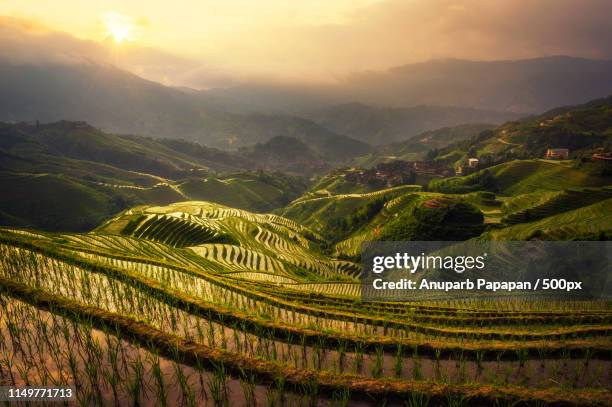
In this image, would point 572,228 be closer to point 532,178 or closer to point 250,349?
point 250,349

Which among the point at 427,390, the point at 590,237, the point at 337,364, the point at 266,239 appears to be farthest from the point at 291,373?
the point at 266,239

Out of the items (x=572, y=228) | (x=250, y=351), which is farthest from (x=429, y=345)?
(x=572, y=228)

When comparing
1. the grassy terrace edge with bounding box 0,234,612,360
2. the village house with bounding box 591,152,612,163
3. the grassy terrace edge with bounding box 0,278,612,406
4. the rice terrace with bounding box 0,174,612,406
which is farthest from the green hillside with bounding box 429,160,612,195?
the grassy terrace edge with bounding box 0,278,612,406

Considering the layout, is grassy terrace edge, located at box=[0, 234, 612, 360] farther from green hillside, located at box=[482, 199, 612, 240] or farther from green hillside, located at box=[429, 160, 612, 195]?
green hillside, located at box=[429, 160, 612, 195]

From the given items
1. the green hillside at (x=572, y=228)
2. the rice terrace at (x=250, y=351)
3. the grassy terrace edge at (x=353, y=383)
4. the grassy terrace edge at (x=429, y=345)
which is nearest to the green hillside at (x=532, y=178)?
the green hillside at (x=572, y=228)

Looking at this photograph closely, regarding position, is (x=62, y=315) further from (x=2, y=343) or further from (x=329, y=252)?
(x=329, y=252)

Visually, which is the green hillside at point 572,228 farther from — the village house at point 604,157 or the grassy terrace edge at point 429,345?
the village house at point 604,157

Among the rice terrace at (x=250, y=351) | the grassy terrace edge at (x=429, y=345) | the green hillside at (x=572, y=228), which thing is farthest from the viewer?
the green hillside at (x=572, y=228)

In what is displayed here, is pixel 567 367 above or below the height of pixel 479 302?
above

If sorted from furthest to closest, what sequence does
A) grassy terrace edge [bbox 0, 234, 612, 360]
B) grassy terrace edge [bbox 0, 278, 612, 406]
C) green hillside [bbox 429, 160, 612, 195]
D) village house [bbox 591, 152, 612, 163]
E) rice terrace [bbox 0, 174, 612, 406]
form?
village house [bbox 591, 152, 612, 163] < green hillside [bbox 429, 160, 612, 195] < grassy terrace edge [bbox 0, 234, 612, 360] < rice terrace [bbox 0, 174, 612, 406] < grassy terrace edge [bbox 0, 278, 612, 406]

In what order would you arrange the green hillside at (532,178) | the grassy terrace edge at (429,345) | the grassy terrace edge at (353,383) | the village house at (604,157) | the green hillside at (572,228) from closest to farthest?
the grassy terrace edge at (353,383) → the grassy terrace edge at (429,345) → the green hillside at (572,228) → the green hillside at (532,178) → the village house at (604,157)

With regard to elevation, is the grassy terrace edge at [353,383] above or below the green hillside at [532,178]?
below

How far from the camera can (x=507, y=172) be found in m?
162

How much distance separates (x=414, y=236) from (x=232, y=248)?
59139 millimetres
